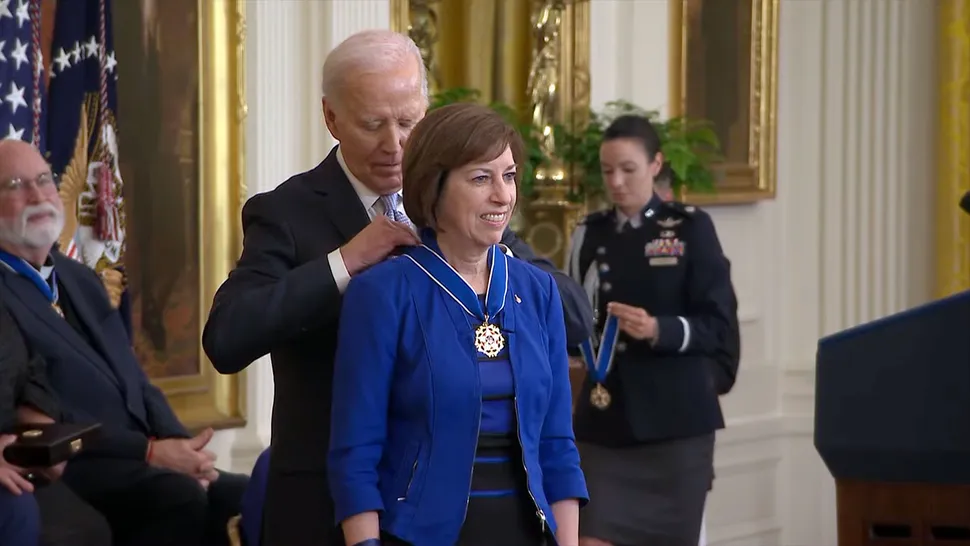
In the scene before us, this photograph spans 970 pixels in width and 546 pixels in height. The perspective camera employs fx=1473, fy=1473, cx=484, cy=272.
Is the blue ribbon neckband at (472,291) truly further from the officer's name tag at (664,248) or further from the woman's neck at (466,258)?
the officer's name tag at (664,248)

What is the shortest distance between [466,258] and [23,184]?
252 centimetres

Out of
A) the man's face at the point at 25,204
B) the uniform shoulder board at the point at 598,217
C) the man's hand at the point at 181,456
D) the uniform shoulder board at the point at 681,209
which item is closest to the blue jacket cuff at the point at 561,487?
the man's hand at the point at 181,456

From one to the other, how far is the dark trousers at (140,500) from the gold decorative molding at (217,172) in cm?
85

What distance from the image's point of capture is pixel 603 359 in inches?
196

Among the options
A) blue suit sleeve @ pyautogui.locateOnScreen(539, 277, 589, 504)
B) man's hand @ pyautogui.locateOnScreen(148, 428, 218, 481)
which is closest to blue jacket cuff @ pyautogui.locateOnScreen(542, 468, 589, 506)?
blue suit sleeve @ pyautogui.locateOnScreen(539, 277, 589, 504)

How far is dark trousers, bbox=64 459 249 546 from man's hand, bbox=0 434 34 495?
1.31ft

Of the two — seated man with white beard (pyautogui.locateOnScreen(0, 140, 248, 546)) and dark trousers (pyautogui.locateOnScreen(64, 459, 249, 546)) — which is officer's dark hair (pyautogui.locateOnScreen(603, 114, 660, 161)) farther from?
dark trousers (pyautogui.locateOnScreen(64, 459, 249, 546))

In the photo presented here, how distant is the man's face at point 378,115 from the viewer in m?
2.51

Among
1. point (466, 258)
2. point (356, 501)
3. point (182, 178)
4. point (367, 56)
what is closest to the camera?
point (356, 501)

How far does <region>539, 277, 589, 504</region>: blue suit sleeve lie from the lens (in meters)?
2.46

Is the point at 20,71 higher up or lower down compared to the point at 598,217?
higher up

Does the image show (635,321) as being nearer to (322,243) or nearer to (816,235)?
(322,243)

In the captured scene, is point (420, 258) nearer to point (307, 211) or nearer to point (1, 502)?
point (307, 211)

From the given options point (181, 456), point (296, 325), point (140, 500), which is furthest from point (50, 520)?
point (296, 325)
